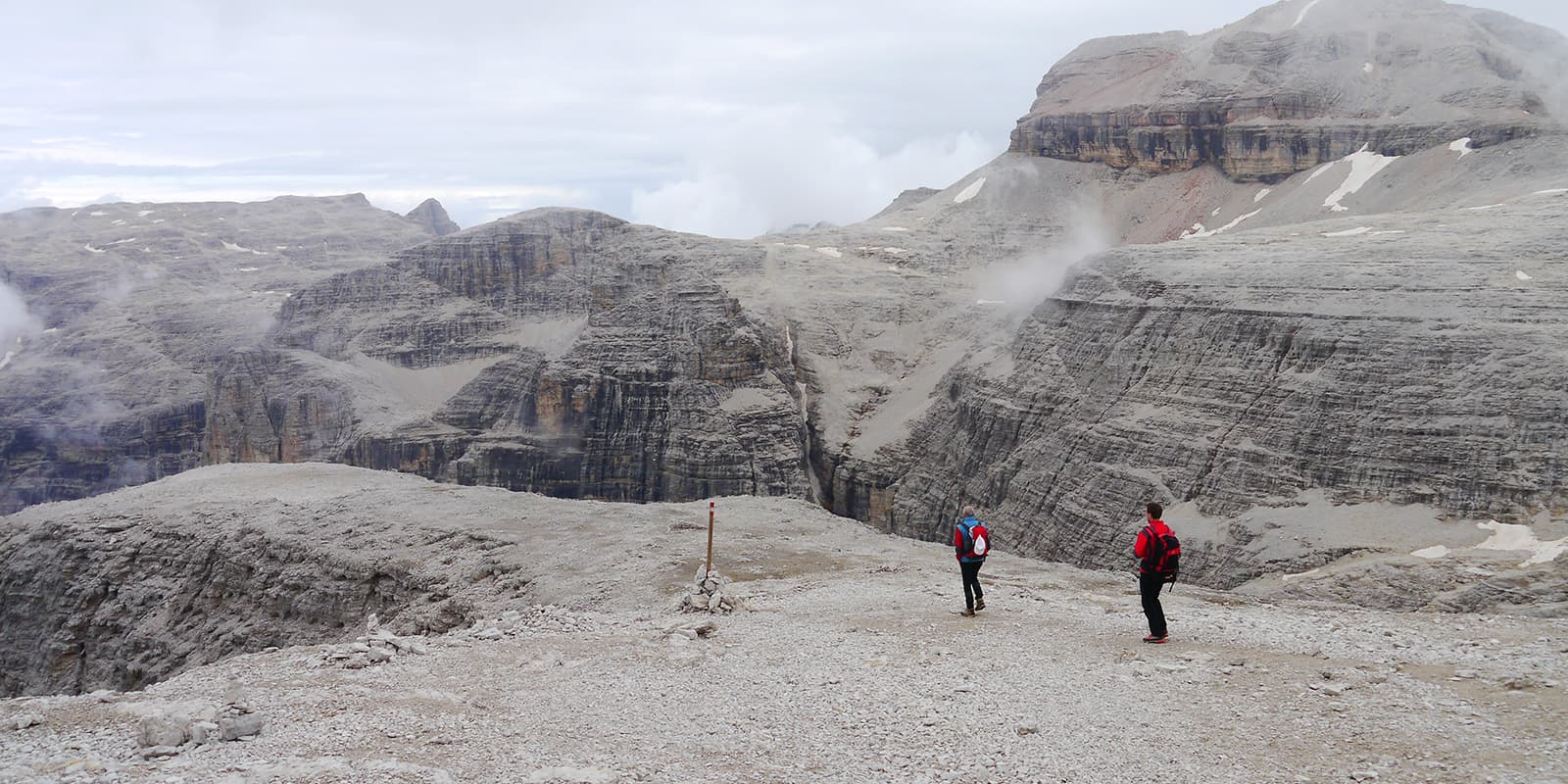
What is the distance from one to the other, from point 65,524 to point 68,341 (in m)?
80.9

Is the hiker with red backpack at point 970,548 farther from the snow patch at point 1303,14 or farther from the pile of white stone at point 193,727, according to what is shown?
the snow patch at point 1303,14

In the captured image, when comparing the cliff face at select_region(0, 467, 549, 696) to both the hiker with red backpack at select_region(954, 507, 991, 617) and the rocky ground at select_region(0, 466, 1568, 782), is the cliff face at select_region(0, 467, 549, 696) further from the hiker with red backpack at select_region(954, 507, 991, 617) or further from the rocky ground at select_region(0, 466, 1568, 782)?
the hiker with red backpack at select_region(954, 507, 991, 617)

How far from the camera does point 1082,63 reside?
9975 centimetres

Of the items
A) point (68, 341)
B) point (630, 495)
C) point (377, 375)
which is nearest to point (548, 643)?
point (630, 495)

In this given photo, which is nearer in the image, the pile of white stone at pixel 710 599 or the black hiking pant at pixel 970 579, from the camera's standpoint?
the black hiking pant at pixel 970 579

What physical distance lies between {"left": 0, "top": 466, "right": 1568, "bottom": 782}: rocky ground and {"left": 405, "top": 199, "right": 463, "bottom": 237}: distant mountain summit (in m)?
153

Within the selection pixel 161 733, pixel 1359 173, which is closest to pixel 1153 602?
pixel 161 733

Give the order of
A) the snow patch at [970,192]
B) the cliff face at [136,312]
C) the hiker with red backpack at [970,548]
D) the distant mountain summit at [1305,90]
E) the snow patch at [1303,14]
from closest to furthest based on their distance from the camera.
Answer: the hiker with red backpack at [970,548], the distant mountain summit at [1305,90], the snow patch at [1303,14], the cliff face at [136,312], the snow patch at [970,192]

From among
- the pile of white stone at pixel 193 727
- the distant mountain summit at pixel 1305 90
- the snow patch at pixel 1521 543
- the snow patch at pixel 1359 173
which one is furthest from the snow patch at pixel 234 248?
the pile of white stone at pixel 193 727

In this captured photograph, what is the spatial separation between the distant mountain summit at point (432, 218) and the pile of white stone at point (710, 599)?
150196mm

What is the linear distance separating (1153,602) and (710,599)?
673 centimetres

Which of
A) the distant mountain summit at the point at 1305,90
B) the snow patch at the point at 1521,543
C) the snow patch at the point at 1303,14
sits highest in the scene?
the snow patch at the point at 1303,14

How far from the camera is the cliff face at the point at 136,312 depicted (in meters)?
90.7

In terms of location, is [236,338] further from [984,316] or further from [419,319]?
[984,316]
